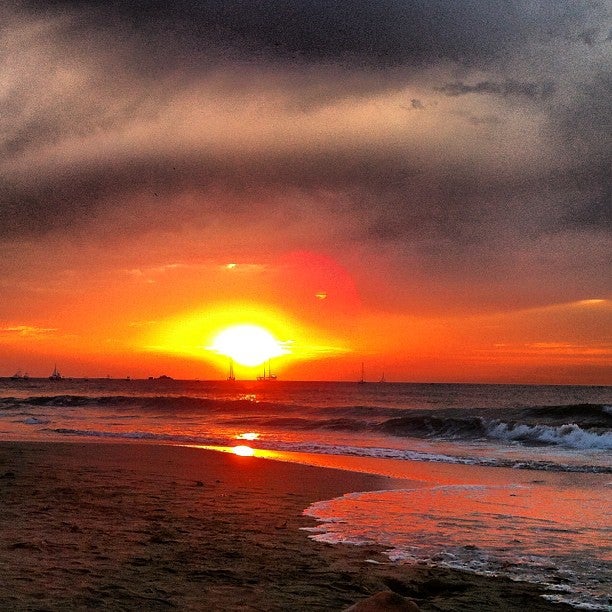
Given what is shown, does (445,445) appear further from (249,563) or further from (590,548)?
(249,563)

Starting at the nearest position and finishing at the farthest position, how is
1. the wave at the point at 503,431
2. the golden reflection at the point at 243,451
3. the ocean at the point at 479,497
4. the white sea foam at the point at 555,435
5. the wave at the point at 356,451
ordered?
the ocean at the point at 479,497 < the wave at the point at 356,451 < the golden reflection at the point at 243,451 < the white sea foam at the point at 555,435 < the wave at the point at 503,431

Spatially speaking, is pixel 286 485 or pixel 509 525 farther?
pixel 286 485

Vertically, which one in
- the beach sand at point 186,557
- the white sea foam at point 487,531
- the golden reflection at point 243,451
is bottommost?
the golden reflection at point 243,451

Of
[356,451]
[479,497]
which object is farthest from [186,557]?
[356,451]

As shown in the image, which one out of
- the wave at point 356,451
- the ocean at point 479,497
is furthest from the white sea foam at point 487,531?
the wave at point 356,451

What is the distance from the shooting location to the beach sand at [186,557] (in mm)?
5891

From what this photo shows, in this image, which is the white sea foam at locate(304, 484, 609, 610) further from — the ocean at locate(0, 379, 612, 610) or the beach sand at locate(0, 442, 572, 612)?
the beach sand at locate(0, 442, 572, 612)

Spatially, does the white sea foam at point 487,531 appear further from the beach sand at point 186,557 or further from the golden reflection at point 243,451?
the golden reflection at point 243,451

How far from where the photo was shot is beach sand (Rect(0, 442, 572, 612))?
5.89 meters

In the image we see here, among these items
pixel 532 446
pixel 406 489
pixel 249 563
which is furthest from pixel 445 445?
pixel 249 563

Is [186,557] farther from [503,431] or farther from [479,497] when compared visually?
[503,431]

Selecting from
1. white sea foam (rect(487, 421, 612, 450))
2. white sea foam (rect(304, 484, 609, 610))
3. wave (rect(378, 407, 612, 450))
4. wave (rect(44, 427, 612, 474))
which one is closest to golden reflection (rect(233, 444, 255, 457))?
wave (rect(44, 427, 612, 474))

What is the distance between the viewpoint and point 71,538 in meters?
7.89

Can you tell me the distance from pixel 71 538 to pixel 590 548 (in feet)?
19.8
